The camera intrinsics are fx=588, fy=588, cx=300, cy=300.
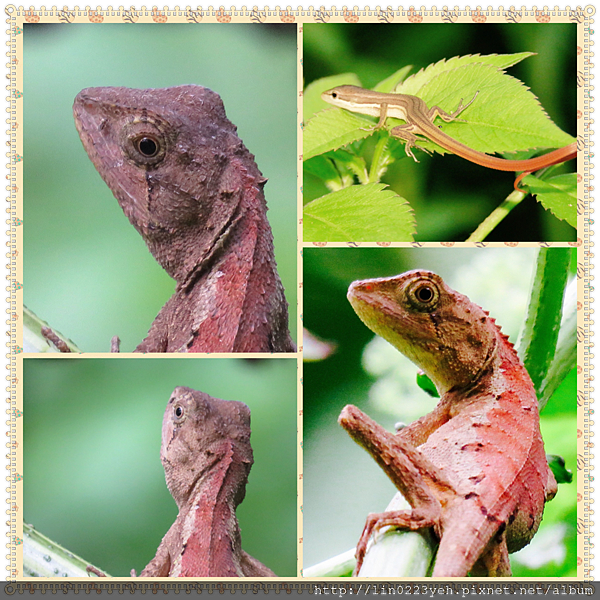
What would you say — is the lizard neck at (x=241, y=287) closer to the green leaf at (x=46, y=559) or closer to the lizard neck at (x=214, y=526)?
the lizard neck at (x=214, y=526)

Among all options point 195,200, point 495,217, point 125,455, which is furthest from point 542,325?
point 125,455

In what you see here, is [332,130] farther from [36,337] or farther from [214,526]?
[214,526]

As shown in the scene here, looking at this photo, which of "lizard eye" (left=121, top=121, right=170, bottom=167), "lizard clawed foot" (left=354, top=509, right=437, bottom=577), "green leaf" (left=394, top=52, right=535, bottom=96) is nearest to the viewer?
"lizard clawed foot" (left=354, top=509, right=437, bottom=577)

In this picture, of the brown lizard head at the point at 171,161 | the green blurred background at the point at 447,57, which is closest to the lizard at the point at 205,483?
the brown lizard head at the point at 171,161

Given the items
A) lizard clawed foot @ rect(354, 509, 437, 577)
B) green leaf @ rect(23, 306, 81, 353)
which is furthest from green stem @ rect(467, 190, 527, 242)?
green leaf @ rect(23, 306, 81, 353)

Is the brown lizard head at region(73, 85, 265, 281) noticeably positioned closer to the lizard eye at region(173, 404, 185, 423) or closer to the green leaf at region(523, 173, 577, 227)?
the lizard eye at region(173, 404, 185, 423)

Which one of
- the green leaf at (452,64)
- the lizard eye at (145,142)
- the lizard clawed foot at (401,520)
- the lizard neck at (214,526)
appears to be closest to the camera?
the lizard clawed foot at (401,520)
